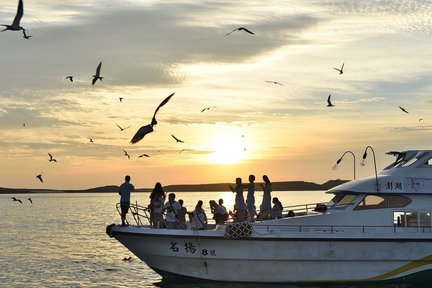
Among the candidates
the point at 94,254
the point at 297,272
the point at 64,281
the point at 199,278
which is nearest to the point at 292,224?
the point at 297,272

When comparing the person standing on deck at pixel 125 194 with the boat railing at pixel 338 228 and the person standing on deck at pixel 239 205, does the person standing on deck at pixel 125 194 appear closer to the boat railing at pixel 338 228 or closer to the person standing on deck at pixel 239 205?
the person standing on deck at pixel 239 205

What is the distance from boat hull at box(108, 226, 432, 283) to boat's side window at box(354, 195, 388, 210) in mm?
1054

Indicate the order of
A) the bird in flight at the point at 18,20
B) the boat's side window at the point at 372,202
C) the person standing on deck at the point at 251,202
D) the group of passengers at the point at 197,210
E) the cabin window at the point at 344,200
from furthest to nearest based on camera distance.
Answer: the person standing on deck at the point at 251,202 → the group of passengers at the point at 197,210 → the cabin window at the point at 344,200 → the boat's side window at the point at 372,202 → the bird in flight at the point at 18,20

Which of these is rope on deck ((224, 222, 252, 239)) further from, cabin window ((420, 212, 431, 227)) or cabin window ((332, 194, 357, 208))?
cabin window ((420, 212, 431, 227))

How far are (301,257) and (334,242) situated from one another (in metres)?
1.05

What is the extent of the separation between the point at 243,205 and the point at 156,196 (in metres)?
2.67

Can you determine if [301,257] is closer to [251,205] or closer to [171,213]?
[251,205]

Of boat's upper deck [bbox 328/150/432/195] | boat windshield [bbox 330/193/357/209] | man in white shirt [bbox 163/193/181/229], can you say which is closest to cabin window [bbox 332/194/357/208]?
boat windshield [bbox 330/193/357/209]

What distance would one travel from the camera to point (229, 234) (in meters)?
20.3

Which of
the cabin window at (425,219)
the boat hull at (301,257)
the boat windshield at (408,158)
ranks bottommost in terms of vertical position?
the boat hull at (301,257)

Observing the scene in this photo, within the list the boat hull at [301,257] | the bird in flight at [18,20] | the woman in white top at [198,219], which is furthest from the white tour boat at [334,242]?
the bird in flight at [18,20]

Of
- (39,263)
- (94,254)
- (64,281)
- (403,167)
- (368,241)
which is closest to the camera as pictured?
(368,241)

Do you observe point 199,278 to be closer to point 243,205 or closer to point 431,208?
point 243,205

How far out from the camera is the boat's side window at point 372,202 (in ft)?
68.4
